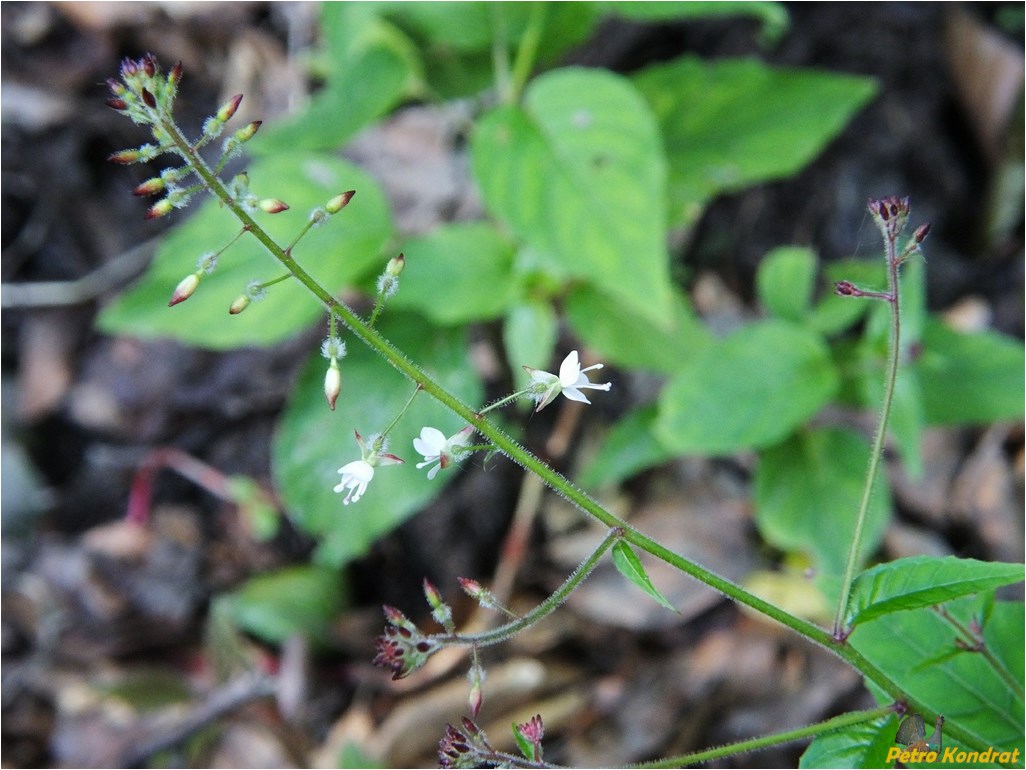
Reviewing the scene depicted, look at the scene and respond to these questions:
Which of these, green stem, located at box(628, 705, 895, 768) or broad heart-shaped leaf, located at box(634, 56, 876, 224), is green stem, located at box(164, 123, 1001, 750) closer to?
green stem, located at box(628, 705, 895, 768)

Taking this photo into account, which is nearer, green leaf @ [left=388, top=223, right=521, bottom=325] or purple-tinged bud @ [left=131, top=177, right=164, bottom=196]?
purple-tinged bud @ [left=131, top=177, right=164, bottom=196]

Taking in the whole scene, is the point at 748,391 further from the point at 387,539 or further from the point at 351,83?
the point at 351,83

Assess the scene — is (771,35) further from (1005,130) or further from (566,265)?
(566,265)

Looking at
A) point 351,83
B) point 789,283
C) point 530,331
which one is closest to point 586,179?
point 530,331

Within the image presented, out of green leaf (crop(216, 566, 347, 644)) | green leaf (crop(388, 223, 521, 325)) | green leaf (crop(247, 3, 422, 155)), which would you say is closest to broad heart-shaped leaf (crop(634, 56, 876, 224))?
green leaf (crop(388, 223, 521, 325))

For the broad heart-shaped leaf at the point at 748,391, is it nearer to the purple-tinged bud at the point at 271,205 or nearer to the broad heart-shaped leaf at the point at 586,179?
the broad heart-shaped leaf at the point at 586,179
